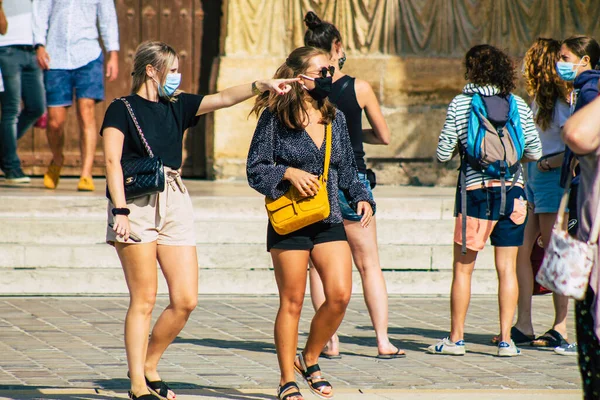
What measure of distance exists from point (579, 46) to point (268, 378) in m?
2.85

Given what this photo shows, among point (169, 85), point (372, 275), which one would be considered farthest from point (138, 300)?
point (372, 275)

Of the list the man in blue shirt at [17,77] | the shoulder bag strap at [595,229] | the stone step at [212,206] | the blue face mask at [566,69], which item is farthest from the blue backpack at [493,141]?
the man in blue shirt at [17,77]

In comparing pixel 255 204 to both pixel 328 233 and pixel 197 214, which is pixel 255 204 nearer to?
pixel 197 214

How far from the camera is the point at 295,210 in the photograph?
18.1 ft

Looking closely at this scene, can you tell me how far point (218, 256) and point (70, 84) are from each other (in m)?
2.41

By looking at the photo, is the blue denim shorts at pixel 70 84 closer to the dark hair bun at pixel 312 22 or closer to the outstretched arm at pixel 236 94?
the dark hair bun at pixel 312 22

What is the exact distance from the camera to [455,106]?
6.86 meters

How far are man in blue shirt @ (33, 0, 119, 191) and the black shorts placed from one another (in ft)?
15.7

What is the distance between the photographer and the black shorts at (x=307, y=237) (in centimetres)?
559

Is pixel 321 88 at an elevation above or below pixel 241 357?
above

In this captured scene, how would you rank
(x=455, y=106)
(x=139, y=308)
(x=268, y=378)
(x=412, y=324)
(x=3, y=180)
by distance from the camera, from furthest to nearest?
(x=3, y=180) < (x=412, y=324) < (x=455, y=106) < (x=268, y=378) < (x=139, y=308)

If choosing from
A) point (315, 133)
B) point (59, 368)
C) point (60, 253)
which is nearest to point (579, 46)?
point (315, 133)

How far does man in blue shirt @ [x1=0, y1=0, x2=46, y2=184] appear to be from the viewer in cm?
1030

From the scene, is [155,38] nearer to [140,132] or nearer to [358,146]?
[358,146]
